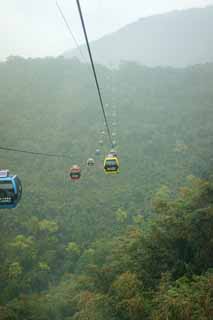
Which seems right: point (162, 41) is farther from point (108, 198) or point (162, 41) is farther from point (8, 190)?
point (8, 190)

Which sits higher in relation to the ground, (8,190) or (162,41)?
(8,190)

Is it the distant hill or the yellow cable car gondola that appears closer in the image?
the yellow cable car gondola

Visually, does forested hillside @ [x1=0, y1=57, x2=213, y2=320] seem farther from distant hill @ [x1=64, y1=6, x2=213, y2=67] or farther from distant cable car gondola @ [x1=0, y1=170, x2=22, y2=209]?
distant hill @ [x1=64, y1=6, x2=213, y2=67]

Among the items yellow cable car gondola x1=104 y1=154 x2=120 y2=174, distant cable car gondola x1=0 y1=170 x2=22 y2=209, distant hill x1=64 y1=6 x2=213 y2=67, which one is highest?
distant cable car gondola x1=0 y1=170 x2=22 y2=209

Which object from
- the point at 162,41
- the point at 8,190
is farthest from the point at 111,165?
the point at 162,41

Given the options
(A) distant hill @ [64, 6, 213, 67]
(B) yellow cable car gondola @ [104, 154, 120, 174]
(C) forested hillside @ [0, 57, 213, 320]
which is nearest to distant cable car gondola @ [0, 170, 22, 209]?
(B) yellow cable car gondola @ [104, 154, 120, 174]
